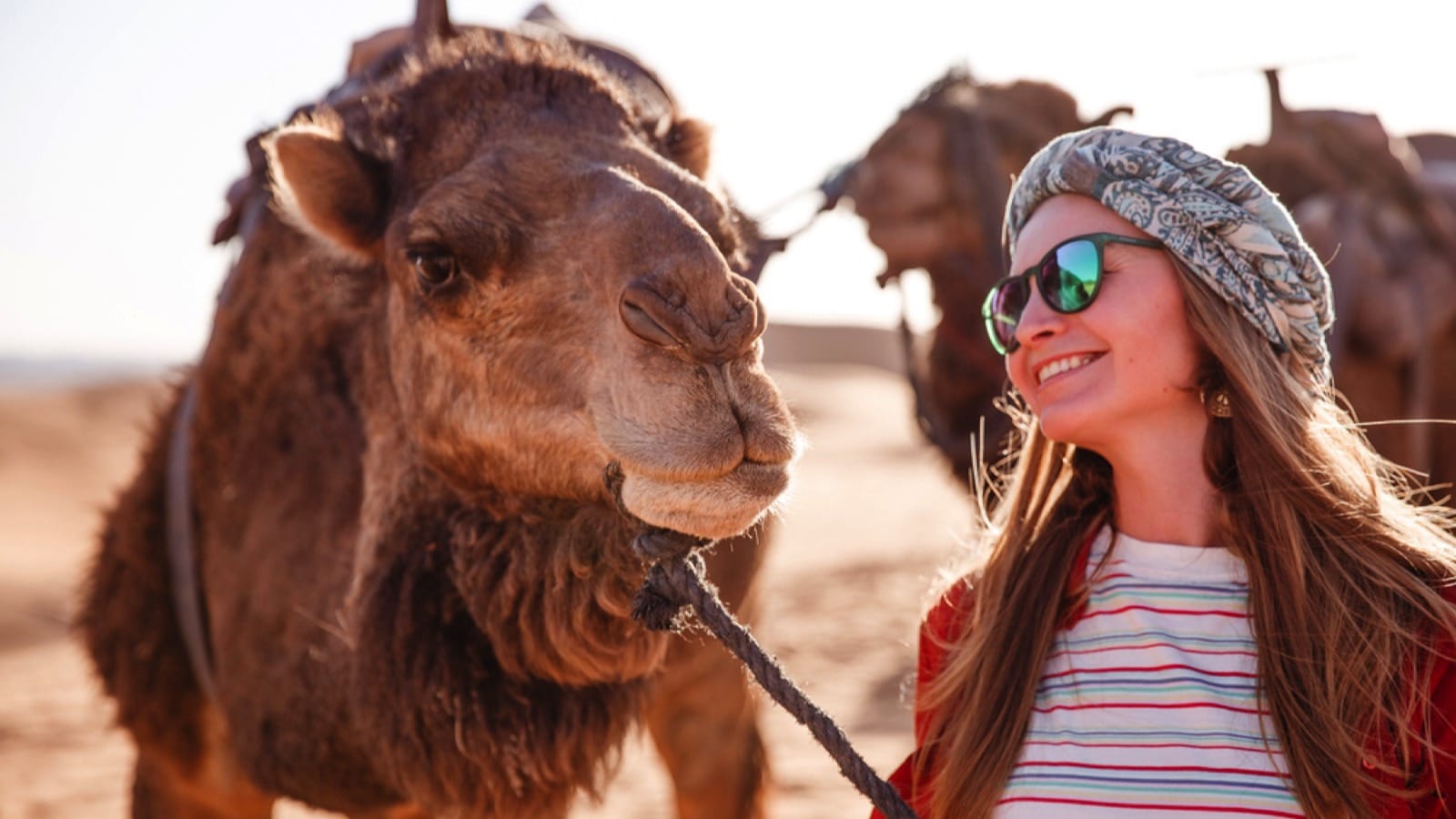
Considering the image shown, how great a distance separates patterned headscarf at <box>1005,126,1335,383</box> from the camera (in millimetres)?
1943

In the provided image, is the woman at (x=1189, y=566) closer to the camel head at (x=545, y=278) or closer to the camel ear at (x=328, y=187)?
the camel head at (x=545, y=278)

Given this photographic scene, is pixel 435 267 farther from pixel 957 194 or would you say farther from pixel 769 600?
pixel 769 600

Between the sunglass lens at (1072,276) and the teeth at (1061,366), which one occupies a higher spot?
the sunglass lens at (1072,276)

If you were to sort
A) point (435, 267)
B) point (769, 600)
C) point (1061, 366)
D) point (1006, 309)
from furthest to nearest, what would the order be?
point (769, 600)
point (435, 267)
point (1006, 309)
point (1061, 366)

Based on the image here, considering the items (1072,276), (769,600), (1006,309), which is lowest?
(769,600)

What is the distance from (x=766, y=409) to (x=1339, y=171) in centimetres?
378

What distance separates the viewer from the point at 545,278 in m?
2.27

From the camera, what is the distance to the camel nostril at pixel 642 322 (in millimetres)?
1942

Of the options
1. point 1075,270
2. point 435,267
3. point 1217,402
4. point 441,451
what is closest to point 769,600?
point 441,451

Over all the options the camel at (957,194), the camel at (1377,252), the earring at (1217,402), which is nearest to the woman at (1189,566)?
the earring at (1217,402)

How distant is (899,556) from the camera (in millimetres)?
13977

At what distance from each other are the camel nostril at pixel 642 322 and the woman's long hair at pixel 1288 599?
2.36 ft

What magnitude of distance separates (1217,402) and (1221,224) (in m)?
0.30

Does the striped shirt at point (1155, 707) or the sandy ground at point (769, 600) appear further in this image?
the sandy ground at point (769, 600)
